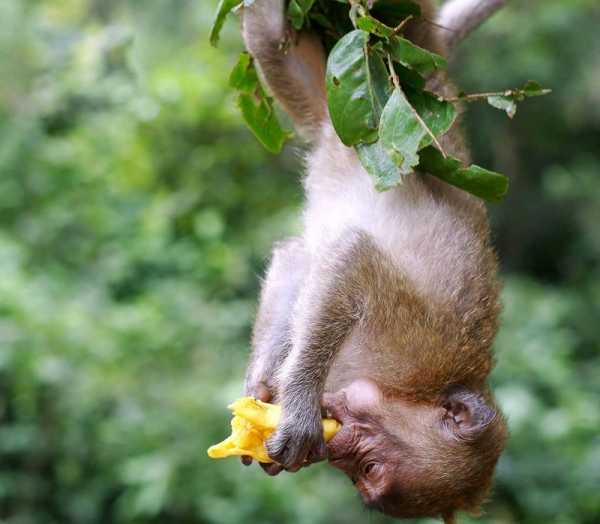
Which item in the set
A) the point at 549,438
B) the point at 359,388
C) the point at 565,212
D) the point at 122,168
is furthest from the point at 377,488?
the point at 565,212

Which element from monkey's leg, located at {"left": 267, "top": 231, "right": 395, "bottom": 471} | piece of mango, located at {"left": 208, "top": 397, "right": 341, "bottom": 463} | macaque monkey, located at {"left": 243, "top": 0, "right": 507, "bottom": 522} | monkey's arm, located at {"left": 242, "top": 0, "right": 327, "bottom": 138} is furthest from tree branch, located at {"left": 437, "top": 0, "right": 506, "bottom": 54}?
piece of mango, located at {"left": 208, "top": 397, "right": 341, "bottom": 463}

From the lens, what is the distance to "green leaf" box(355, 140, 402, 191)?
8.86 feet

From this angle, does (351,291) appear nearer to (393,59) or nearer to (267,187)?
(393,59)

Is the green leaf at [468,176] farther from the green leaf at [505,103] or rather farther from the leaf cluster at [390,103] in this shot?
the green leaf at [505,103]

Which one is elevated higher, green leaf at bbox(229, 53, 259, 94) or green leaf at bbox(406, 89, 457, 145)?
green leaf at bbox(406, 89, 457, 145)

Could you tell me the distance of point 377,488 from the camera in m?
3.10

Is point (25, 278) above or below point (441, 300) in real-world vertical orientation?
below

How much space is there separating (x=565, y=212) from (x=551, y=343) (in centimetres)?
383

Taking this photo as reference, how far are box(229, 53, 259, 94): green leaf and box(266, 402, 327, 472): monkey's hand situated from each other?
111 centimetres

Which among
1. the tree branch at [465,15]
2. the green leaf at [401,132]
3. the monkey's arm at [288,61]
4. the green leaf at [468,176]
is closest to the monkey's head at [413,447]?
the green leaf at [468,176]

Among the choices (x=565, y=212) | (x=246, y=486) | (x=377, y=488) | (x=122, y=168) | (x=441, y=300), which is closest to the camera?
(x=377, y=488)

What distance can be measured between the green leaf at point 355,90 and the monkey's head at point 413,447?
895 mm

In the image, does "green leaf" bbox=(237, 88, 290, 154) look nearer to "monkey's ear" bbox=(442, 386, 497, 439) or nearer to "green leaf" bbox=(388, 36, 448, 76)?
"green leaf" bbox=(388, 36, 448, 76)

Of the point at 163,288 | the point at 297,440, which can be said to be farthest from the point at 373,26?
the point at 163,288
